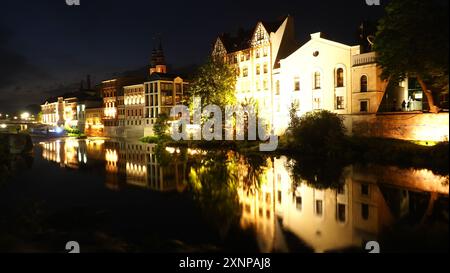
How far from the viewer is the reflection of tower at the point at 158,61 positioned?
306 ft

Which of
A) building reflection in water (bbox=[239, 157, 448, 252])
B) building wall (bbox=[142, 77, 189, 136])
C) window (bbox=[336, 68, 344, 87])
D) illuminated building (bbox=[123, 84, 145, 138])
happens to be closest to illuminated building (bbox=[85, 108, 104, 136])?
illuminated building (bbox=[123, 84, 145, 138])

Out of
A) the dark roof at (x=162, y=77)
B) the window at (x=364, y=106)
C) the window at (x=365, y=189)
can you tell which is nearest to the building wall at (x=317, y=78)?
the window at (x=364, y=106)

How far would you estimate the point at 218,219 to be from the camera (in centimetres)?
1620

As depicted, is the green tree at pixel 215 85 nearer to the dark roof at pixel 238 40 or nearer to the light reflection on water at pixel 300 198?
the dark roof at pixel 238 40

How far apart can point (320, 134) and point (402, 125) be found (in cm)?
771

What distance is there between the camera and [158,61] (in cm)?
9338

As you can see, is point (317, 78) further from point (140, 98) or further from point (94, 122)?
point (94, 122)

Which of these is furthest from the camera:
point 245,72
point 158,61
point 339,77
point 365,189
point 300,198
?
point 158,61

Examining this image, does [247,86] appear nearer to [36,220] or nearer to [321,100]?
[321,100]

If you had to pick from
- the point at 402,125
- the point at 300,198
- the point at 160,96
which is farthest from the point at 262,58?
the point at 300,198

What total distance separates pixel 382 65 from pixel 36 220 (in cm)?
3038

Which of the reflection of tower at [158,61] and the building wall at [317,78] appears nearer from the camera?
the building wall at [317,78]

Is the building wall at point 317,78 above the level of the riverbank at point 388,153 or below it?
above

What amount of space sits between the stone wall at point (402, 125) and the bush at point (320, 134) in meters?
3.38
